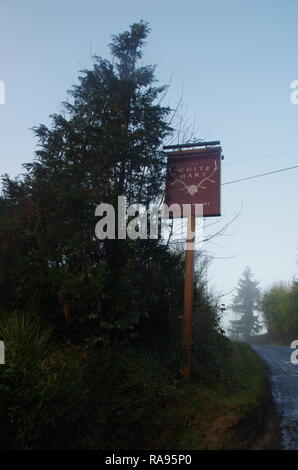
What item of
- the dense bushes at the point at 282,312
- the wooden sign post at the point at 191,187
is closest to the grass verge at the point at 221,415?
the wooden sign post at the point at 191,187

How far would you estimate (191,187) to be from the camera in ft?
23.1

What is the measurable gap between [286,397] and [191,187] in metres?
5.54

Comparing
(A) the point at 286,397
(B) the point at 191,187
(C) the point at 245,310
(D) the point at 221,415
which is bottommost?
(C) the point at 245,310

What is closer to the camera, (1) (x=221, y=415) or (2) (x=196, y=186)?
(1) (x=221, y=415)

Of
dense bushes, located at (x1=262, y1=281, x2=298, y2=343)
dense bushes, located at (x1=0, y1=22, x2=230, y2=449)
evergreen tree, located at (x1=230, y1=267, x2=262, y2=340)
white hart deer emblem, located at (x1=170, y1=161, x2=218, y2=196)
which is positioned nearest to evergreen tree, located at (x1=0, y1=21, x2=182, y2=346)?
dense bushes, located at (x1=0, y1=22, x2=230, y2=449)

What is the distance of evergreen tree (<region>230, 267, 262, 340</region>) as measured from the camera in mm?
55906

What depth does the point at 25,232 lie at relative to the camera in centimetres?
631

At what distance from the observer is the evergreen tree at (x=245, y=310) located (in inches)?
2201

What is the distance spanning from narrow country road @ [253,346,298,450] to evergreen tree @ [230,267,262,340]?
44.4 m

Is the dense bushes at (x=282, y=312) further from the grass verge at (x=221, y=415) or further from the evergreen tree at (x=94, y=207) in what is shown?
the evergreen tree at (x=94, y=207)

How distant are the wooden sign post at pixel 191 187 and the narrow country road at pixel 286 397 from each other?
213 cm

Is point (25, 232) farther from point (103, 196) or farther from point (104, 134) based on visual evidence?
point (104, 134)

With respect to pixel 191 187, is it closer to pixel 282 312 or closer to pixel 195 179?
pixel 195 179

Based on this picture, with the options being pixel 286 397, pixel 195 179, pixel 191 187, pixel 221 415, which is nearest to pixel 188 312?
pixel 221 415
